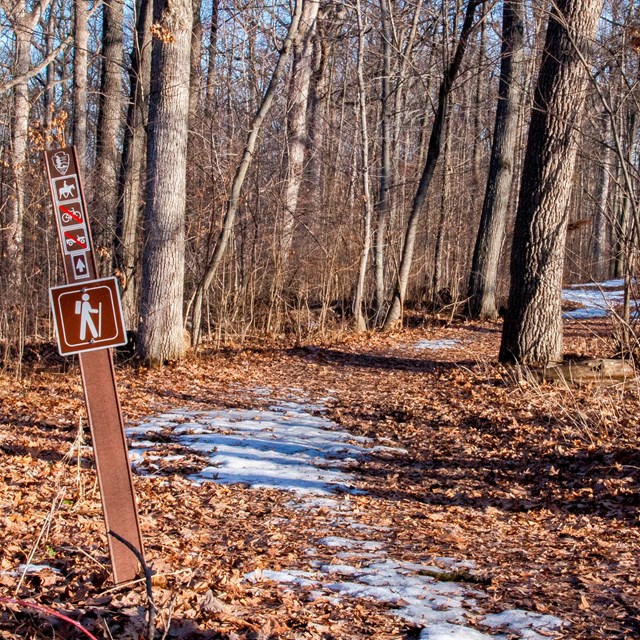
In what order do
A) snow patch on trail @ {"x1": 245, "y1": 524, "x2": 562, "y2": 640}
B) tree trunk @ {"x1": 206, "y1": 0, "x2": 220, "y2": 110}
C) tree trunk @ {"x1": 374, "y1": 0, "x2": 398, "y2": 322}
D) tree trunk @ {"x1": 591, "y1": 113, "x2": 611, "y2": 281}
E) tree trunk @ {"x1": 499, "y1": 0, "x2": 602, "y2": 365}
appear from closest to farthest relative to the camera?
snow patch on trail @ {"x1": 245, "y1": 524, "x2": 562, "y2": 640} < tree trunk @ {"x1": 499, "y1": 0, "x2": 602, "y2": 365} < tree trunk @ {"x1": 374, "y1": 0, "x2": 398, "y2": 322} < tree trunk @ {"x1": 206, "y1": 0, "x2": 220, "y2": 110} < tree trunk @ {"x1": 591, "y1": 113, "x2": 611, "y2": 281}

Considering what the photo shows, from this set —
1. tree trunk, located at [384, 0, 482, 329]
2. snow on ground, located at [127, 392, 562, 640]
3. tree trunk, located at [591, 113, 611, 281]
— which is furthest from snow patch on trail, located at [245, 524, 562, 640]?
tree trunk, located at [591, 113, 611, 281]

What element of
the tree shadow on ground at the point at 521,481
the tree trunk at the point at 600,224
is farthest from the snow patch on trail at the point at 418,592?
the tree trunk at the point at 600,224

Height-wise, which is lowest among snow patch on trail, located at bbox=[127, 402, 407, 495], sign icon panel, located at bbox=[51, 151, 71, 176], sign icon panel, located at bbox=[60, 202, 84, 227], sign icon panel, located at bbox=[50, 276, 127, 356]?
snow patch on trail, located at bbox=[127, 402, 407, 495]

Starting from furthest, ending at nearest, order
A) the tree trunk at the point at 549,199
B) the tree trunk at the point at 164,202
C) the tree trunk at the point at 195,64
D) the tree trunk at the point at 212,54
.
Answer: the tree trunk at the point at 212,54, the tree trunk at the point at 195,64, the tree trunk at the point at 164,202, the tree trunk at the point at 549,199

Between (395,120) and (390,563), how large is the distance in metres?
14.0

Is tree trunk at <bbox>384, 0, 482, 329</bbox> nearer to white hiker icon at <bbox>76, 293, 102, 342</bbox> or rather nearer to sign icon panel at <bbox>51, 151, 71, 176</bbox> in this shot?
sign icon panel at <bbox>51, 151, 71, 176</bbox>

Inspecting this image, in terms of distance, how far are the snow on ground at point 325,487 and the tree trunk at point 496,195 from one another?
27.6ft

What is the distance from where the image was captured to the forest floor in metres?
3.49

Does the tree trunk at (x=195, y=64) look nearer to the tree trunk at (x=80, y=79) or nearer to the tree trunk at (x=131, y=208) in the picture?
the tree trunk at (x=131, y=208)

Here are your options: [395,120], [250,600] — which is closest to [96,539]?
[250,600]

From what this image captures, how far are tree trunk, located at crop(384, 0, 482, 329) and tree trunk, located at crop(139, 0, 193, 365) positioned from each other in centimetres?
563

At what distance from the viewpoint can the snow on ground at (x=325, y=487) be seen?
358 cm

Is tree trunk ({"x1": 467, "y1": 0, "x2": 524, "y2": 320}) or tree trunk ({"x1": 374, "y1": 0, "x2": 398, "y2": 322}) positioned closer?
tree trunk ({"x1": 374, "y1": 0, "x2": 398, "y2": 322})

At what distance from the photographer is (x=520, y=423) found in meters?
7.48
